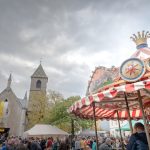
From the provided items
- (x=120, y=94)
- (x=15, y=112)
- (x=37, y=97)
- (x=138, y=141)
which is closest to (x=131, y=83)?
(x=120, y=94)

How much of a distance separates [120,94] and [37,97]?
3642 centimetres

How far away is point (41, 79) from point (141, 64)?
5434 centimetres

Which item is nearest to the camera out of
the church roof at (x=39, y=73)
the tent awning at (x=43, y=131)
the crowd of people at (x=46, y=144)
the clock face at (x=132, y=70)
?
the clock face at (x=132, y=70)

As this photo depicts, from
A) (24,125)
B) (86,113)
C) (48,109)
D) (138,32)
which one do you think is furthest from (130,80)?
(24,125)

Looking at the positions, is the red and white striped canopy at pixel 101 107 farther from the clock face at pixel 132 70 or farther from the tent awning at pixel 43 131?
the tent awning at pixel 43 131

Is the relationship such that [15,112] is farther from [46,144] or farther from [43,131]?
[46,144]

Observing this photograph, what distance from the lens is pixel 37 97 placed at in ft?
136

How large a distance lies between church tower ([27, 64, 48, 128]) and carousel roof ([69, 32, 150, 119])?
30758 millimetres

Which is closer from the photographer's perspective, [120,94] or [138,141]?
[138,141]

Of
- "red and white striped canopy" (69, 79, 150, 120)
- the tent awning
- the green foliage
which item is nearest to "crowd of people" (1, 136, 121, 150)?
"red and white striped canopy" (69, 79, 150, 120)

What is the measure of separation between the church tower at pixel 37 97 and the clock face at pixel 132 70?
35.5 metres

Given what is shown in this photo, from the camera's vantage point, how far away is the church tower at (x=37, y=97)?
131 feet

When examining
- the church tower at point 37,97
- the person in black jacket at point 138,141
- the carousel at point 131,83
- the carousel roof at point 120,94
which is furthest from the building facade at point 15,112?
the person in black jacket at point 138,141

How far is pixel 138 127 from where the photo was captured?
15.2 ft
